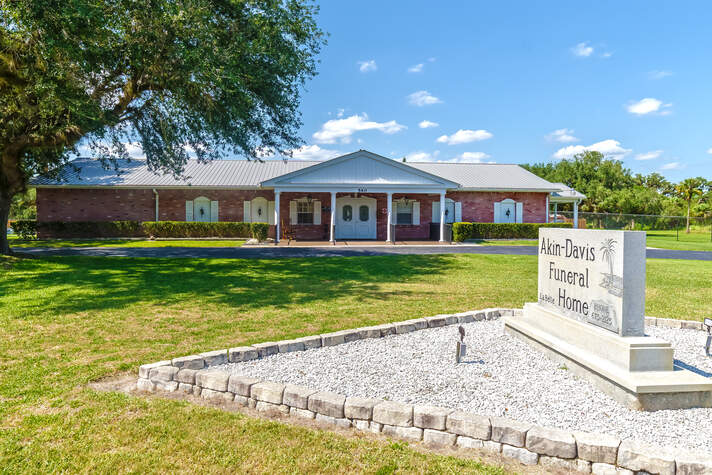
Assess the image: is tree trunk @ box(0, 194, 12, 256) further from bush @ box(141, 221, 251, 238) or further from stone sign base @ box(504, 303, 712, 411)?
stone sign base @ box(504, 303, 712, 411)

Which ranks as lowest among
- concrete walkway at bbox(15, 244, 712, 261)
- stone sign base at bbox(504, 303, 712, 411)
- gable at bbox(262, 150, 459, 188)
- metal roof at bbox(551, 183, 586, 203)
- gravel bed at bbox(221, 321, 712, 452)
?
gravel bed at bbox(221, 321, 712, 452)

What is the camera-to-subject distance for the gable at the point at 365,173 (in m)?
21.8

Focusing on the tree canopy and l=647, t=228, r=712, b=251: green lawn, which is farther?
the tree canopy

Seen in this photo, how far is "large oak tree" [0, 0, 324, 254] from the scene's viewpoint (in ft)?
29.9

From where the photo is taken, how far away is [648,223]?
1416 inches

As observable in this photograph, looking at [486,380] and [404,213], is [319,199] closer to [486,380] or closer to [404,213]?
[404,213]

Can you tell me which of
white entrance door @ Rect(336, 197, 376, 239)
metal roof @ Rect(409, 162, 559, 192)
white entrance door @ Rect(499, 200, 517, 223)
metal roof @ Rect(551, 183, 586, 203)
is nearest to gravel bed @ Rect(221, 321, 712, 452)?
white entrance door @ Rect(336, 197, 376, 239)

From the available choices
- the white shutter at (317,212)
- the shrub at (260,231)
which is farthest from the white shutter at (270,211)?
the shrub at (260,231)

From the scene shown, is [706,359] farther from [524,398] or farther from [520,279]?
[520,279]

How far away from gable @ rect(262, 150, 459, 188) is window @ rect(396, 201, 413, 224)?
8.36ft

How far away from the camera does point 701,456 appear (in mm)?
2736

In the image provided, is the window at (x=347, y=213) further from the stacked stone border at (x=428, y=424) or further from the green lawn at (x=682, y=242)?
the stacked stone border at (x=428, y=424)

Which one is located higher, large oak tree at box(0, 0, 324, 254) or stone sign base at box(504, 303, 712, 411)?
large oak tree at box(0, 0, 324, 254)

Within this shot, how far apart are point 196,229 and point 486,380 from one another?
71.6 feet
